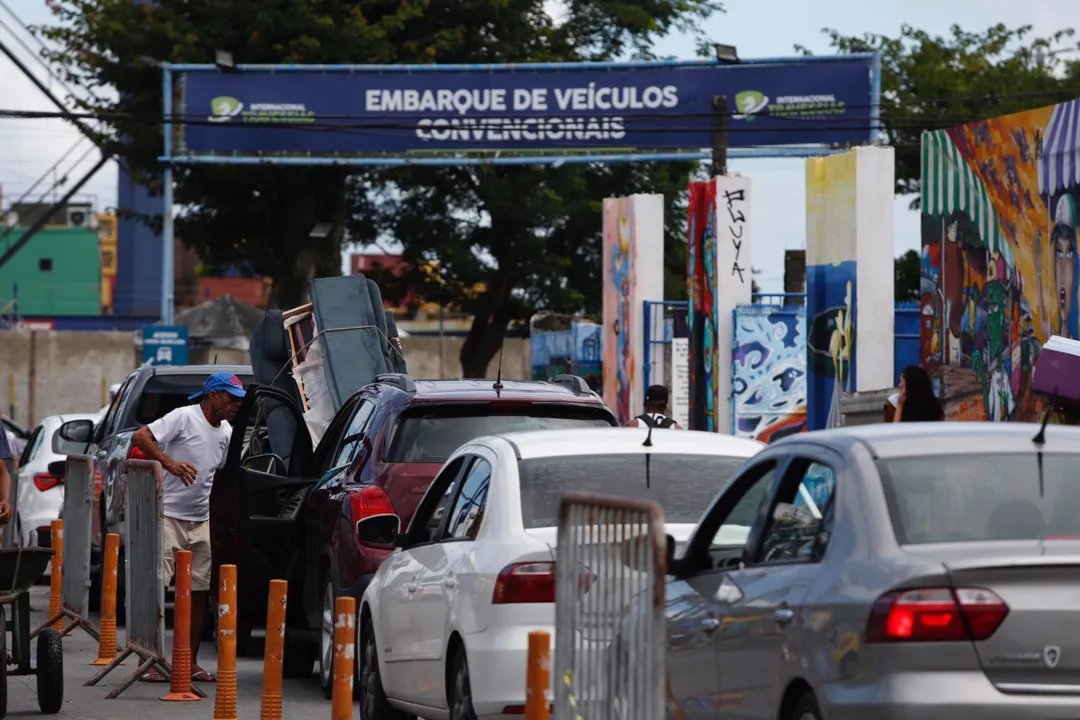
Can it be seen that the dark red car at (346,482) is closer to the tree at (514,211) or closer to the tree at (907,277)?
the tree at (514,211)

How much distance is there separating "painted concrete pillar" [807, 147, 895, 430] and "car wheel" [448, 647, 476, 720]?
1035 cm

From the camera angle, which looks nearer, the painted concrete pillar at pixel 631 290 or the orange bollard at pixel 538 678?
the orange bollard at pixel 538 678

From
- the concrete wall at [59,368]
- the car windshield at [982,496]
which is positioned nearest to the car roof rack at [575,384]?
the car windshield at [982,496]

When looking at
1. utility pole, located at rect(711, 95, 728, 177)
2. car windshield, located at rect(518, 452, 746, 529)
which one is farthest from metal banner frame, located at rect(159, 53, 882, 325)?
car windshield, located at rect(518, 452, 746, 529)

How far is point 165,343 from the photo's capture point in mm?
37875

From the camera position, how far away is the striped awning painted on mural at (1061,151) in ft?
43.8

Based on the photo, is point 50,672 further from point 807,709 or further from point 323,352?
point 807,709

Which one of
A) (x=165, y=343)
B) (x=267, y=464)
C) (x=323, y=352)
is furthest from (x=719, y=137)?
(x=267, y=464)

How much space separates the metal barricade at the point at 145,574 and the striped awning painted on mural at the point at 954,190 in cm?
671

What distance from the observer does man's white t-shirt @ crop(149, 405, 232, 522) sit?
13031mm

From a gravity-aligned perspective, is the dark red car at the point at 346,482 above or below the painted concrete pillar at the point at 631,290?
below

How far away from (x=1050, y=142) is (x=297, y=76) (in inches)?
1029

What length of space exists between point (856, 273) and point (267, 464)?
701 cm

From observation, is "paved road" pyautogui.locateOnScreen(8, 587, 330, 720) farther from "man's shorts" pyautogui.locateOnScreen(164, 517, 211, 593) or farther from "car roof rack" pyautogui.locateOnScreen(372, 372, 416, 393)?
"car roof rack" pyautogui.locateOnScreen(372, 372, 416, 393)
